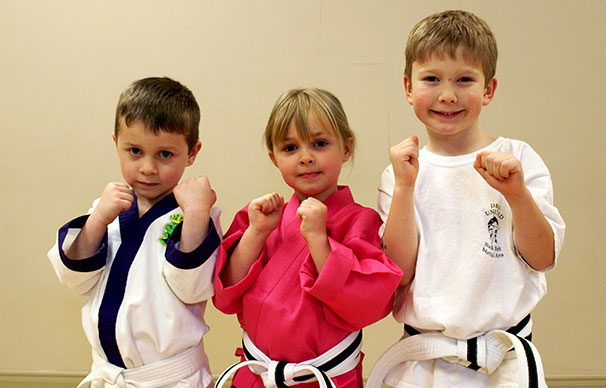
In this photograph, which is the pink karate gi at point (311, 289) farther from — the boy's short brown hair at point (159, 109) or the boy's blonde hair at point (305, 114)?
the boy's short brown hair at point (159, 109)

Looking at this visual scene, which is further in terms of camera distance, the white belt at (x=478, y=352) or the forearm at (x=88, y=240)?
the forearm at (x=88, y=240)

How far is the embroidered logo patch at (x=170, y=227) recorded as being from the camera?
153 centimetres

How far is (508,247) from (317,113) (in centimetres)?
62

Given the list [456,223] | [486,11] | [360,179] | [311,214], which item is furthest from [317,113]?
[486,11]

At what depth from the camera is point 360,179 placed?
7.52ft

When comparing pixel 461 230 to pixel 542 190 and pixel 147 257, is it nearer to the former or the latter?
pixel 542 190

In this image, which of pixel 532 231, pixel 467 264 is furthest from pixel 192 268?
pixel 532 231

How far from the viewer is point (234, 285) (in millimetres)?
1423

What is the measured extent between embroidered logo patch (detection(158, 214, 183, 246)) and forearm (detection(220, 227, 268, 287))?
200 millimetres

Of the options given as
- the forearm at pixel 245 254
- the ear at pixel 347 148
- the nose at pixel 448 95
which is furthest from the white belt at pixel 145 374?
the nose at pixel 448 95

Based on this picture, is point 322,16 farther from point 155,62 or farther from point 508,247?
point 508,247

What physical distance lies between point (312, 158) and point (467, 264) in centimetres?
49

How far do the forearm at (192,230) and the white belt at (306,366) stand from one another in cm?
31

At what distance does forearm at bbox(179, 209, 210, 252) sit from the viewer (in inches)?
56.9
